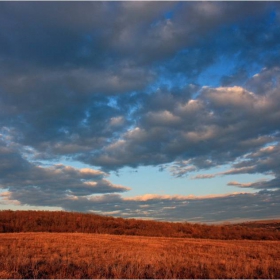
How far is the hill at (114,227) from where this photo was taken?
50.7m

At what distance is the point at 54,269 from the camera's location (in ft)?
45.4

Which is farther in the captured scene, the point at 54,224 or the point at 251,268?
the point at 54,224

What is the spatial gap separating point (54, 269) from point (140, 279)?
386cm

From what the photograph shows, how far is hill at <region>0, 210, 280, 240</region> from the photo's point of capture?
50.7 metres

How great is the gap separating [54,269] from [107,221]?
2043 inches

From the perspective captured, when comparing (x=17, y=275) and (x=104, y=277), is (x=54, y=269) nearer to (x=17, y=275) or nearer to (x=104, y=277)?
(x=17, y=275)

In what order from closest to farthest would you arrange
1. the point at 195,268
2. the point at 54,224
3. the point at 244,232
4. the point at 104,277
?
the point at 104,277
the point at 195,268
the point at 244,232
the point at 54,224

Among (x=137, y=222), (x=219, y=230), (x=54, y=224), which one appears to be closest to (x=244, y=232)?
(x=219, y=230)

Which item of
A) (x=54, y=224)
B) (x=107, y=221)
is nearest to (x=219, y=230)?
(x=107, y=221)

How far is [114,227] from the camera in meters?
61.3

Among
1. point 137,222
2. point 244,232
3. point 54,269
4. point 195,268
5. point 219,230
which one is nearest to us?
point 54,269

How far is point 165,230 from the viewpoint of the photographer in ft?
180

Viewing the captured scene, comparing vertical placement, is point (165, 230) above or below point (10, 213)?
below

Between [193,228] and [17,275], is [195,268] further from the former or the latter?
[193,228]
